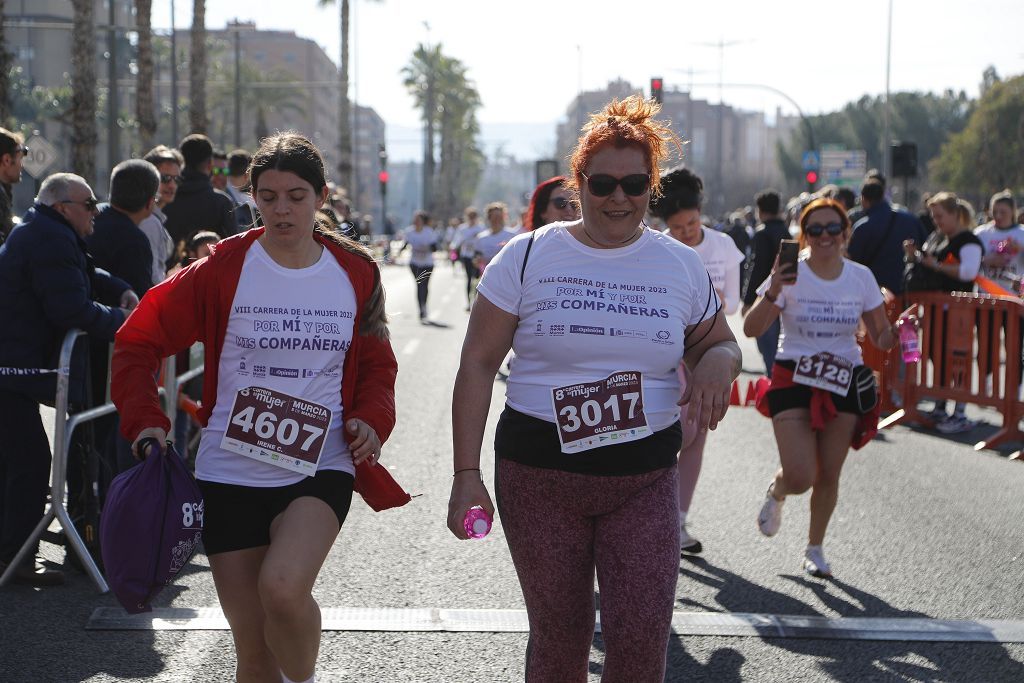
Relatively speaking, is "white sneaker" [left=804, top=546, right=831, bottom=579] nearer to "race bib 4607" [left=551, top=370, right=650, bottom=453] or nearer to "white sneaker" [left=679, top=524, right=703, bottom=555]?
"white sneaker" [left=679, top=524, right=703, bottom=555]

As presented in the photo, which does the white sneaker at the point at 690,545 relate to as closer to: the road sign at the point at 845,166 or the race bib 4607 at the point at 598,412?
the race bib 4607 at the point at 598,412

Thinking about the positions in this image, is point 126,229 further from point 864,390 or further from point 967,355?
point 967,355

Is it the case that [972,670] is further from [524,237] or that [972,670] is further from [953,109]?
[953,109]

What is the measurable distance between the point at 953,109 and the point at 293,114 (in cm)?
6385

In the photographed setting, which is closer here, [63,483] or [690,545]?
[63,483]

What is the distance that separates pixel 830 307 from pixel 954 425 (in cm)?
573

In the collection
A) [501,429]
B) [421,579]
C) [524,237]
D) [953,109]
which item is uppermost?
[953,109]

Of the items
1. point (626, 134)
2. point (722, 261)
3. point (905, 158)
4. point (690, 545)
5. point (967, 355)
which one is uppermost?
point (905, 158)

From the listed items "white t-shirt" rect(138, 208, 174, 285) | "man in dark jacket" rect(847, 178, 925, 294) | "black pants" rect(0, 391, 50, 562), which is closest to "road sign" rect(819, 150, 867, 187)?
"man in dark jacket" rect(847, 178, 925, 294)

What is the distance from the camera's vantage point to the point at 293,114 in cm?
12644

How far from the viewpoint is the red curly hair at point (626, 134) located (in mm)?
3477

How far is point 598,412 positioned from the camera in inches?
133

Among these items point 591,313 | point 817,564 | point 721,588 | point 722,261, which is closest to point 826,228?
point 722,261

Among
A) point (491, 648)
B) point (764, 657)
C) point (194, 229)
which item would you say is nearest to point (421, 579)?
point (491, 648)
